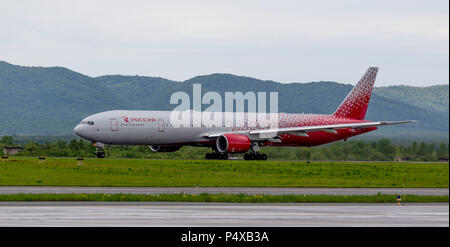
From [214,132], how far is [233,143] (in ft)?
12.2

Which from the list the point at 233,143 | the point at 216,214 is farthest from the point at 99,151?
the point at 216,214

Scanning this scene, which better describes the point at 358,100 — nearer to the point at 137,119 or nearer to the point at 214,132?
the point at 214,132

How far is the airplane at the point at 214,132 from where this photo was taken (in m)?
70.8

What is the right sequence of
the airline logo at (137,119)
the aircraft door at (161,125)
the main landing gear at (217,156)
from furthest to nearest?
1. the main landing gear at (217,156)
2. the aircraft door at (161,125)
3. the airline logo at (137,119)

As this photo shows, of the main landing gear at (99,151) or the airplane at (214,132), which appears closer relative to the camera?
the main landing gear at (99,151)

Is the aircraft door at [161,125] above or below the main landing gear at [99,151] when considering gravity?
above

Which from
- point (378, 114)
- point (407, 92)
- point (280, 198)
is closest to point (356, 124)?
point (280, 198)

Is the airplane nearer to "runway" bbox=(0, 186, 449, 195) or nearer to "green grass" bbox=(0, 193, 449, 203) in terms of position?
"runway" bbox=(0, 186, 449, 195)

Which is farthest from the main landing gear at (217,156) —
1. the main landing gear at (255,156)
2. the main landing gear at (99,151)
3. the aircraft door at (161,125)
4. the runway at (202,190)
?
the runway at (202,190)

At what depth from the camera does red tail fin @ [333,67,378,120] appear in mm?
86062

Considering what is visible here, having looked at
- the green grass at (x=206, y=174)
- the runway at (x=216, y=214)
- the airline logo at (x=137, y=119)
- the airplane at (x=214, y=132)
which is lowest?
the green grass at (x=206, y=174)

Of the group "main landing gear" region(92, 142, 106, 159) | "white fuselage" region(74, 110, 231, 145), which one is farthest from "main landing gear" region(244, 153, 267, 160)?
"main landing gear" region(92, 142, 106, 159)

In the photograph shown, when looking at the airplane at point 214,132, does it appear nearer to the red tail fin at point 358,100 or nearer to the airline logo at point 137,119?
the airline logo at point 137,119

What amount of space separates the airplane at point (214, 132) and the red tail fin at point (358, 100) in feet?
3.06
